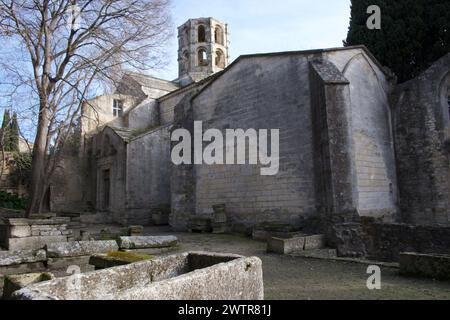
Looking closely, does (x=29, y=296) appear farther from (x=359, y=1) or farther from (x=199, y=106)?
(x=359, y=1)

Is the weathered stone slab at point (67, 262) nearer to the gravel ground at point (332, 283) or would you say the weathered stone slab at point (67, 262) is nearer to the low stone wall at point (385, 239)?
the gravel ground at point (332, 283)

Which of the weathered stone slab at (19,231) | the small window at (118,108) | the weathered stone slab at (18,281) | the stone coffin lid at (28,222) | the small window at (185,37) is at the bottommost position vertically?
the weathered stone slab at (18,281)

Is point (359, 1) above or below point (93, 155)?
above

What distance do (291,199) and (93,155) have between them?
615 inches

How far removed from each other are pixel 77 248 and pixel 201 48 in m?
25.7

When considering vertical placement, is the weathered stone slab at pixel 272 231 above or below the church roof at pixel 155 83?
below

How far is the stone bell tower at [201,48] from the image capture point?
29.5 metres

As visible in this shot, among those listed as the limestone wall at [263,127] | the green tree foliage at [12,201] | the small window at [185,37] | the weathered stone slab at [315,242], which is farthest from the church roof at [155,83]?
the weathered stone slab at [315,242]

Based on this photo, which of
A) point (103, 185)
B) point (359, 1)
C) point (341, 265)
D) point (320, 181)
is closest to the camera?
point (341, 265)

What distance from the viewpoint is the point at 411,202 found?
542 inches

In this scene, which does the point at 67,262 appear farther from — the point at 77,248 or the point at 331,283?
the point at 331,283

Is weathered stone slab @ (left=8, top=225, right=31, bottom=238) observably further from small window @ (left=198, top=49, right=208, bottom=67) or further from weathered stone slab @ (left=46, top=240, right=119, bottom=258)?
small window @ (left=198, top=49, right=208, bottom=67)

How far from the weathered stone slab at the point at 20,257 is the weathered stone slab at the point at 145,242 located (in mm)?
1772
